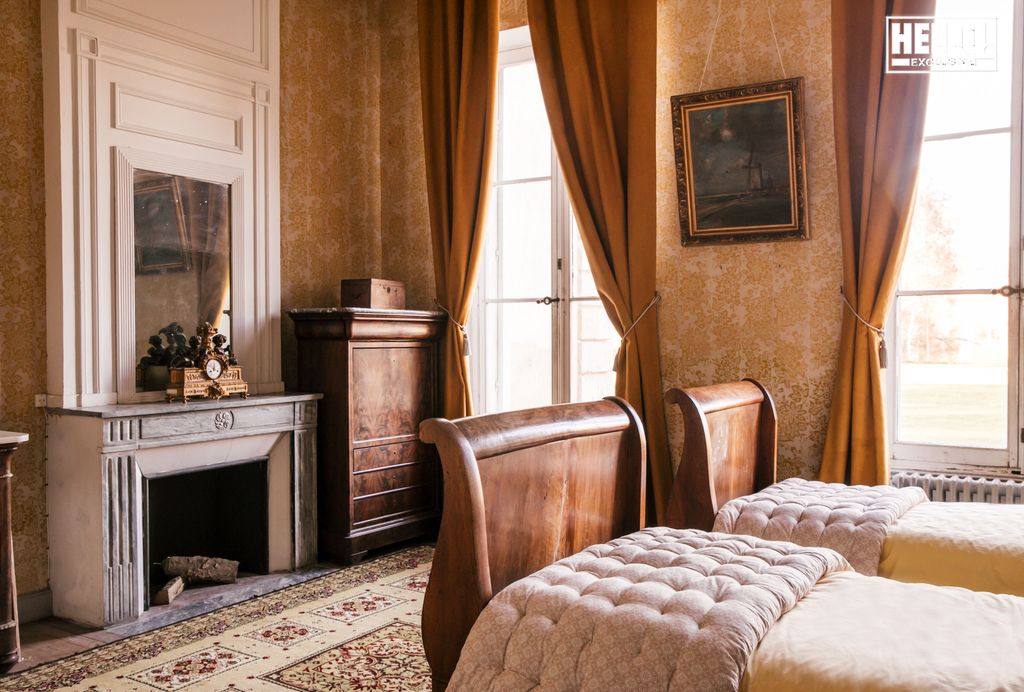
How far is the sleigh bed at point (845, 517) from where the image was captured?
2205 millimetres

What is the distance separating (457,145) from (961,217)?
2635 millimetres

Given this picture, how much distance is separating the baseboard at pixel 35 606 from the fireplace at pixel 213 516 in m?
0.51

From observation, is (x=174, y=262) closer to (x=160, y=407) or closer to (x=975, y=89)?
(x=160, y=407)

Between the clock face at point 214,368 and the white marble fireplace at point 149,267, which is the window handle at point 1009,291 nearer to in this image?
the white marble fireplace at point 149,267

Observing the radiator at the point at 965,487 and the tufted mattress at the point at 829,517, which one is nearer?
the tufted mattress at the point at 829,517

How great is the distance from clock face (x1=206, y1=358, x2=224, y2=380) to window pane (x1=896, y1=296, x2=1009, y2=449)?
3.16 meters

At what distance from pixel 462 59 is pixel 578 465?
10.1 feet

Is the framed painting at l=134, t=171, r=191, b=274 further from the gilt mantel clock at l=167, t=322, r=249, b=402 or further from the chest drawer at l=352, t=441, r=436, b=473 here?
the chest drawer at l=352, t=441, r=436, b=473

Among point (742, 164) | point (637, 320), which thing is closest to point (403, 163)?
point (637, 320)

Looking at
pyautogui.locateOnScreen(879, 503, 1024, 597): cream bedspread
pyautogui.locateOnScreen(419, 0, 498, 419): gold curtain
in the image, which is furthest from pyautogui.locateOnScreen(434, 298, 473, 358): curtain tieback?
pyautogui.locateOnScreen(879, 503, 1024, 597): cream bedspread

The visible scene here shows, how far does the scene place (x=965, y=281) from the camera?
3516 millimetres

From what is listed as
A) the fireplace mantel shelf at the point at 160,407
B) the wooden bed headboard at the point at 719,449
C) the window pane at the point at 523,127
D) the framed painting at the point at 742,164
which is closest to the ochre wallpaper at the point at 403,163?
the window pane at the point at 523,127

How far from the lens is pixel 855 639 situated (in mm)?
1517

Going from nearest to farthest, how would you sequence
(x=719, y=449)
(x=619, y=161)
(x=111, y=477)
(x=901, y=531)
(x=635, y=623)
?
1. (x=635, y=623)
2. (x=901, y=531)
3. (x=719, y=449)
4. (x=111, y=477)
5. (x=619, y=161)
